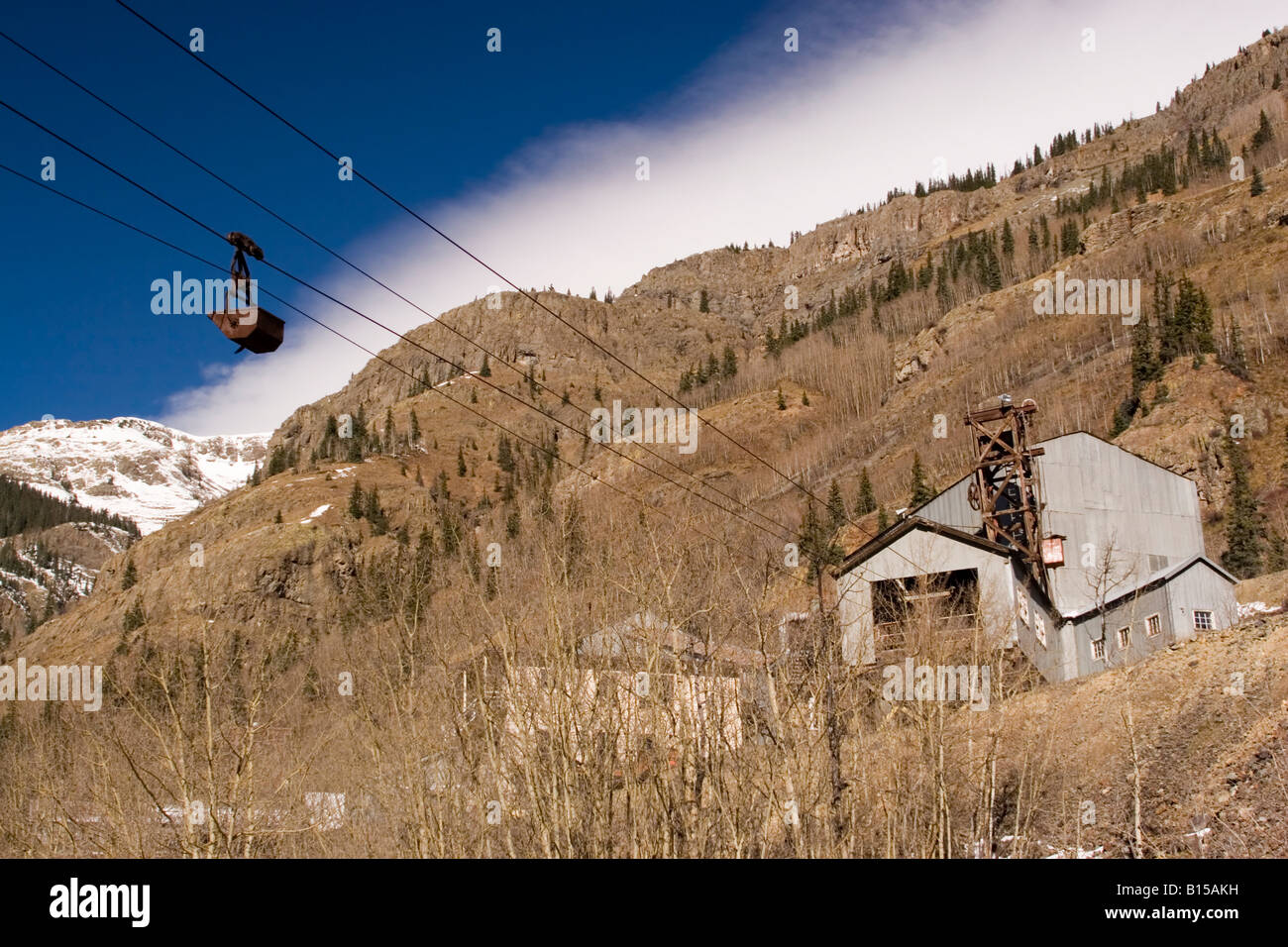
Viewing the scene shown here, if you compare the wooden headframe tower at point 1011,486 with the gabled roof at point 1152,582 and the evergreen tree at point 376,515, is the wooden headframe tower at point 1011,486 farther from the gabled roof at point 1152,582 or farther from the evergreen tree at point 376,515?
the evergreen tree at point 376,515

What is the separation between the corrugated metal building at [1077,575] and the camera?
30505mm

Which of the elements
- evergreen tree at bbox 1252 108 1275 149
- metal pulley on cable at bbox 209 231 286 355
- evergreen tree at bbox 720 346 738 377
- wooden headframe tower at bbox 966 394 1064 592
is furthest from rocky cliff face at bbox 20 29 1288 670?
metal pulley on cable at bbox 209 231 286 355

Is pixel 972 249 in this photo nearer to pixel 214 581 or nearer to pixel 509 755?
pixel 214 581

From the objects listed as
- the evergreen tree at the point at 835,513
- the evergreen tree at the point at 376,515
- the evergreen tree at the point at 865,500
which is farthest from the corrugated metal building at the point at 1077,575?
the evergreen tree at the point at 376,515

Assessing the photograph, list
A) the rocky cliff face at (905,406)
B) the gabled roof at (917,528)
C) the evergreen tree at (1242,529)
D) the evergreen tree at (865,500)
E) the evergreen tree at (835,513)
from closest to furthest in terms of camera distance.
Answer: the gabled roof at (917,528), the evergreen tree at (1242,529), the evergreen tree at (835,513), the rocky cliff face at (905,406), the evergreen tree at (865,500)

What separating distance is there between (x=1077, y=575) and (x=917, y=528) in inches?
311

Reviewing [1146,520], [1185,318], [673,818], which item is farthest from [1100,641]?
[1185,318]

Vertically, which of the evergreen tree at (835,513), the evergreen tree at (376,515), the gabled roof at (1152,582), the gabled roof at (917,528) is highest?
the evergreen tree at (376,515)

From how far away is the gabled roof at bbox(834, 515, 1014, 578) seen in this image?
30.7 metres

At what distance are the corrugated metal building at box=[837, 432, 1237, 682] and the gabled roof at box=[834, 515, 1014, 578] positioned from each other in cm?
5

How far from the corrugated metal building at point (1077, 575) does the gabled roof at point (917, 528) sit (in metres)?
0.05

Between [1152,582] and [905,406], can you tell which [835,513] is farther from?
[905,406]
